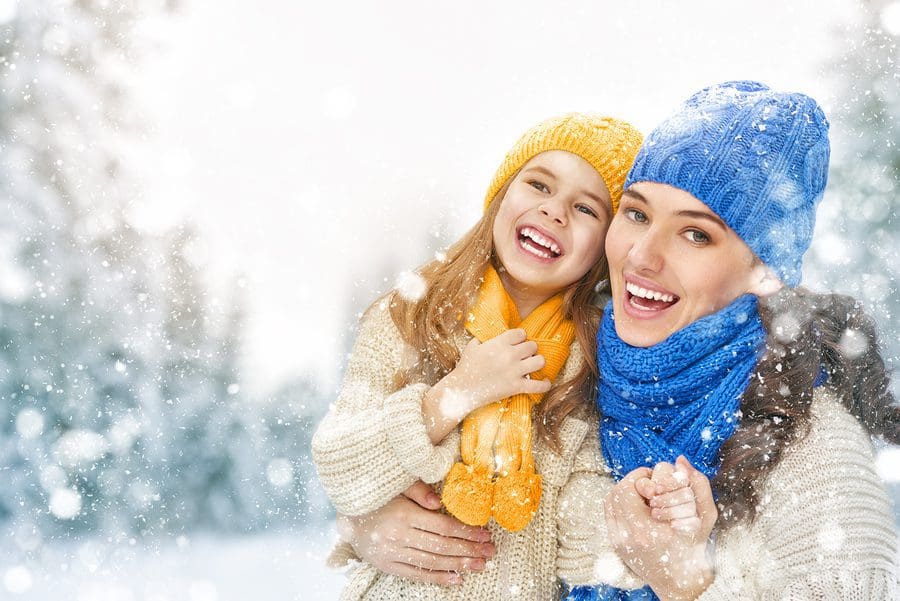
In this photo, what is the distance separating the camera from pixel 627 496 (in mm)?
2000

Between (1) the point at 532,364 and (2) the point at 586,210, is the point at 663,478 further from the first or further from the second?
(2) the point at 586,210

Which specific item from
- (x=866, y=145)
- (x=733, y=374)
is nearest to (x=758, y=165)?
(x=733, y=374)

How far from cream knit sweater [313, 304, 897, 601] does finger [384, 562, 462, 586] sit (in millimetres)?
27

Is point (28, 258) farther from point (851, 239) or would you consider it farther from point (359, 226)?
point (851, 239)

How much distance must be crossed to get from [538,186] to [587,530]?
1.00 m

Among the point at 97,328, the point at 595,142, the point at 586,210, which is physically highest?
the point at 97,328

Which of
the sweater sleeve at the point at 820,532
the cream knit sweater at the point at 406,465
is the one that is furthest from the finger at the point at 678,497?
the cream knit sweater at the point at 406,465

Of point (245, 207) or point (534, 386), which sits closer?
point (534, 386)

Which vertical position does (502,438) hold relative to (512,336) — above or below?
below

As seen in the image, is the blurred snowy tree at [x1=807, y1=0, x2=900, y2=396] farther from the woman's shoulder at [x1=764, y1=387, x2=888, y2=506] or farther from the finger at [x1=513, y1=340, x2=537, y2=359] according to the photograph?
the finger at [x1=513, y1=340, x2=537, y2=359]

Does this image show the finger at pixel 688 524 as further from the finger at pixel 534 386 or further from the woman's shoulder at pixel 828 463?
the finger at pixel 534 386

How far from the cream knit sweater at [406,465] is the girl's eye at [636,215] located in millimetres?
470

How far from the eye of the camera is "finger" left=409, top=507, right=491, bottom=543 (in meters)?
2.37

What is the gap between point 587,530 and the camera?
230 centimetres
